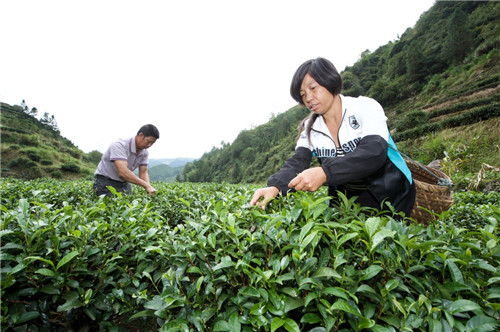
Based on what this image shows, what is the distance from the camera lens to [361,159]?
1508 millimetres

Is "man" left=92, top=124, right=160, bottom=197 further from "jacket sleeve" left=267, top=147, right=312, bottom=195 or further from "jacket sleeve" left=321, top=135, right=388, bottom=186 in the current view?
→ "jacket sleeve" left=321, top=135, right=388, bottom=186

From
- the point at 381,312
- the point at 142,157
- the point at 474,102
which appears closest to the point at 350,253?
the point at 381,312

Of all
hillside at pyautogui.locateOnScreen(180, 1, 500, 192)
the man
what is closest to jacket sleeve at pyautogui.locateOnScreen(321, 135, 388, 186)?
the man

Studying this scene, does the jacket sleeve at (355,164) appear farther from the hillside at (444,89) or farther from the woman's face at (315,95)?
the hillside at (444,89)

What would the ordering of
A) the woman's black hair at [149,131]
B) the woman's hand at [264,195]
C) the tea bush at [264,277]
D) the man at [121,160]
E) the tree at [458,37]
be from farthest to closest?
the tree at [458,37] < the woman's black hair at [149,131] < the man at [121,160] < the woman's hand at [264,195] < the tea bush at [264,277]

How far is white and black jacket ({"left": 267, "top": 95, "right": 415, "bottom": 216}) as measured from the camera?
4.99ft

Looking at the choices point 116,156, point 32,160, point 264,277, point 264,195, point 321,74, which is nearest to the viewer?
point 264,277


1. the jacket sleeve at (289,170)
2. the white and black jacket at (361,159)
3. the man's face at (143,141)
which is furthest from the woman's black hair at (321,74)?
the man's face at (143,141)

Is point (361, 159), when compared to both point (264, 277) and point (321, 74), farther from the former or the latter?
point (264, 277)

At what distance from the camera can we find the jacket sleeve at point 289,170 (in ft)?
5.98

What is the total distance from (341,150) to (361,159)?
55 centimetres

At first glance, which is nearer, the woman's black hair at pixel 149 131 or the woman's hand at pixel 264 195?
the woman's hand at pixel 264 195

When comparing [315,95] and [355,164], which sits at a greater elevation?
[315,95]

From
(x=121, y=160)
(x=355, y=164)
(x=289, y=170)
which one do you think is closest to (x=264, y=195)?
(x=289, y=170)
